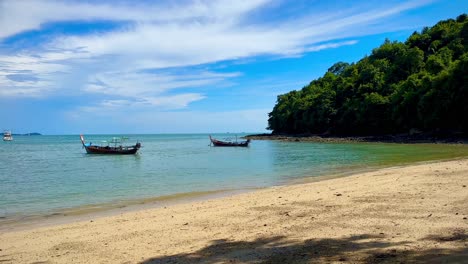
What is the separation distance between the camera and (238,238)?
7.39 meters

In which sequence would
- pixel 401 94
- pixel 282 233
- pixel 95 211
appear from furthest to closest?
pixel 401 94
pixel 95 211
pixel 282 233

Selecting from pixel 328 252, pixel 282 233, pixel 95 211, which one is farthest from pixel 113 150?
pixel 328 252

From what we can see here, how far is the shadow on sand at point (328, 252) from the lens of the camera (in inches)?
214

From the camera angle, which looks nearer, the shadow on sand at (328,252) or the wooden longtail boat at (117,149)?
the shadow on sand at (328,252)

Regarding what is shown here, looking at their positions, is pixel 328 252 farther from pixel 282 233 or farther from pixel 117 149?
pixel 117 149

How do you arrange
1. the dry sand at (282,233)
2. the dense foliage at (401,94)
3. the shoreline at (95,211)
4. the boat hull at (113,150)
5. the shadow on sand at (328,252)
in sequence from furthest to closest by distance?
the dense foliage at (401,94) < the boat hull at (113,150) < the shoreline at (95,211) < the dry sand at (282,233) < the shadow on sand at (328,252)

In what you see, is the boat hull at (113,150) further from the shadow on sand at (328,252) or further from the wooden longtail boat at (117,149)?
the shadow on sand at (328,252)

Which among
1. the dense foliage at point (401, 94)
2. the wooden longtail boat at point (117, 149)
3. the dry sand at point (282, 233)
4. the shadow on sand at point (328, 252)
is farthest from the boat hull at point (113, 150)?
the shadow on sand at point (328, 252)

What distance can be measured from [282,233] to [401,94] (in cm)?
6795

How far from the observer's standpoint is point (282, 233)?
749 cm

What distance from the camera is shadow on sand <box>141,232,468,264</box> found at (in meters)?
5.43

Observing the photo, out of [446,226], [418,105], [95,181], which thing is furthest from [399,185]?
[418,105]

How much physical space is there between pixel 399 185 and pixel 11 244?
11.2m

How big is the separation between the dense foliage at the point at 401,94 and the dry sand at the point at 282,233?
50.5 m
